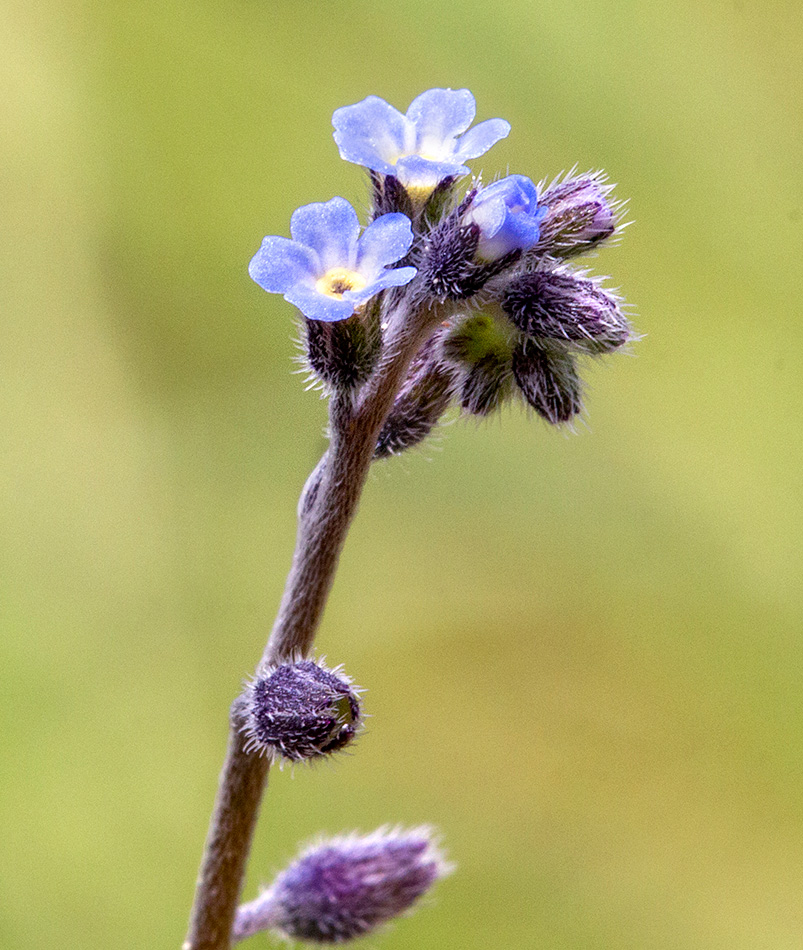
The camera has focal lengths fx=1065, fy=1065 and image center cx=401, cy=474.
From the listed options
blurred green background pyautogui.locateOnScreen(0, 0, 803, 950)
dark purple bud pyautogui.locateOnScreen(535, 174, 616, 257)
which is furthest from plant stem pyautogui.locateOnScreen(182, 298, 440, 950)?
blurred green background pyautogui.locateOnScreen(0, 0, 803, 950)

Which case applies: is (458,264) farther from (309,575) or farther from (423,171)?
(309,575)

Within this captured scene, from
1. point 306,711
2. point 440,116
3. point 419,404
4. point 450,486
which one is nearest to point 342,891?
point 306,711

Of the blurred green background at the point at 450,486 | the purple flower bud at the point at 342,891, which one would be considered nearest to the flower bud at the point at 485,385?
the purple flower bud at the point at 342,891

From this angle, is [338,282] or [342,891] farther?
[342,891]

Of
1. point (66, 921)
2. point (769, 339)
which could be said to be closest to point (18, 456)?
point (66, 921)

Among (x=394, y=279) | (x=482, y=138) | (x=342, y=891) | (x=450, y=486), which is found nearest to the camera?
(x=394, y=279)

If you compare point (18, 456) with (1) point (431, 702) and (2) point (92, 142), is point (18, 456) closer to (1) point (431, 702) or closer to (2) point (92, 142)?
(2) point (92, 142)

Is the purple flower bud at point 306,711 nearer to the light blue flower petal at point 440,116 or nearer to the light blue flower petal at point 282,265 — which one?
the light blue flower petal at point 282,265
